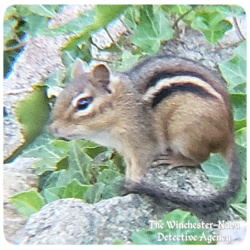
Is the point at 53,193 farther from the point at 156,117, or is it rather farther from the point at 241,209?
the point at 241,209

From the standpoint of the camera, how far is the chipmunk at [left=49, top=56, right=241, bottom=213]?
225 cm

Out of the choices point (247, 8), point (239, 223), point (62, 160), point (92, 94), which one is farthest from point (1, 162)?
point (247, 8)

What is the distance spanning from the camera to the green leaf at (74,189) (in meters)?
2.26

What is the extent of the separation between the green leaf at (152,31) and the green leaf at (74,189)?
439 millimetres

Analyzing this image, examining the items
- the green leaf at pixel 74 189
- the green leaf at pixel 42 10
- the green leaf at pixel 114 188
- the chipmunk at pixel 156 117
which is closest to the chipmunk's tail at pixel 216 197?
the chipmunk at pixel 156 117

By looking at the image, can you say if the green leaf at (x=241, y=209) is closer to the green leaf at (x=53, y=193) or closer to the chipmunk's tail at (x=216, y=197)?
the chipmunk's tail at (x=216, y=197)

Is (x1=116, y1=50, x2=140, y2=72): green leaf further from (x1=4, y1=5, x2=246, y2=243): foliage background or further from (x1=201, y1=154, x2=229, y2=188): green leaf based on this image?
(x1=201, y1=154, x2=229, y2=188): green leaf

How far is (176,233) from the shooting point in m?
2.20

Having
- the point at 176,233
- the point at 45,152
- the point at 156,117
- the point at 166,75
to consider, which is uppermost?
the point at 166,75

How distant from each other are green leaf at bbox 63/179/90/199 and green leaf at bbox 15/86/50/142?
0.18 m

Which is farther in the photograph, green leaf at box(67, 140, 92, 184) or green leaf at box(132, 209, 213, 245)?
green leaf at box(67, 140, 92, 184)

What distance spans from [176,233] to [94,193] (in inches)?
10.5

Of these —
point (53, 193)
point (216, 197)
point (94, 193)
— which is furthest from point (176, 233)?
point (53, 193)

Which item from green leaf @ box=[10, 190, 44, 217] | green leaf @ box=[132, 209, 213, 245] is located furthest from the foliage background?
green leaf @ box=[132, 209, 213, 245]
